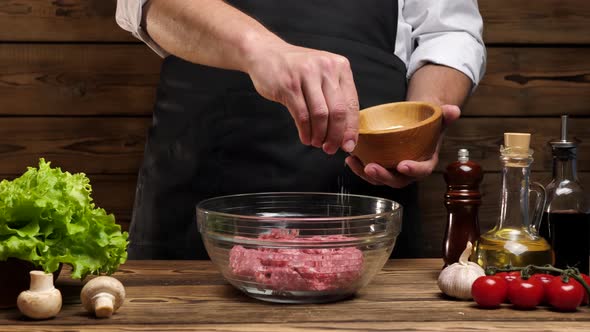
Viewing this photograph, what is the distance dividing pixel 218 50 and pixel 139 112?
1.00 meters

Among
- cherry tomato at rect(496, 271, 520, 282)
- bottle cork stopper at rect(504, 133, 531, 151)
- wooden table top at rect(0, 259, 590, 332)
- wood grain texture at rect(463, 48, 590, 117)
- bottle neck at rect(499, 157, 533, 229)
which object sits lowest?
wooden table top at rect(0, 259, 590, 332)

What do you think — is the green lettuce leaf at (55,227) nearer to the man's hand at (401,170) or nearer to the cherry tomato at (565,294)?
the man's hand at (401,170)

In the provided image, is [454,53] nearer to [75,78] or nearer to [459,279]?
[459,279]

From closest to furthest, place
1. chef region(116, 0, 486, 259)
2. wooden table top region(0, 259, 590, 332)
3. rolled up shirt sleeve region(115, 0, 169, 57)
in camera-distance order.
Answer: wooden table top region(0, 259, 590, 332)
rolled up shirt sleeve region(115, 0, 169, 57)
chef region(116, 0, 486, 259)

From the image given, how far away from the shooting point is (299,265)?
115cm

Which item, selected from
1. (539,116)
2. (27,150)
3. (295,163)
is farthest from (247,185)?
(539,116)

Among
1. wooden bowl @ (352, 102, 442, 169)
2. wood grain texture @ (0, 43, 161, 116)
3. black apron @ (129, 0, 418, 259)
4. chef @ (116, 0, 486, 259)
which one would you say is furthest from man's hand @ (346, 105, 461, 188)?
wood grain texture @ (0, 43, 161, 116)

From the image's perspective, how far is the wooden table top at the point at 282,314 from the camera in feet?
3.49

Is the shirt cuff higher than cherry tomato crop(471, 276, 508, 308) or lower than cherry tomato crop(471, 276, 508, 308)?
higher

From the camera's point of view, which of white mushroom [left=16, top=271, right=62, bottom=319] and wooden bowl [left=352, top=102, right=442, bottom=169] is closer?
white mushroom [left=16, top=271, right=62, bottom=319]

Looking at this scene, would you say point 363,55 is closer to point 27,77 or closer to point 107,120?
point 107,120

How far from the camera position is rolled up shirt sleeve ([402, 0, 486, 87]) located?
6.07ft

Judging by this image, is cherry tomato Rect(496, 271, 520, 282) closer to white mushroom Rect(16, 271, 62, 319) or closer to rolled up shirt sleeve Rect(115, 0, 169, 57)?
white mushroom Rect(16, 271, 62, 319)

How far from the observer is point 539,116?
2.43 meters
